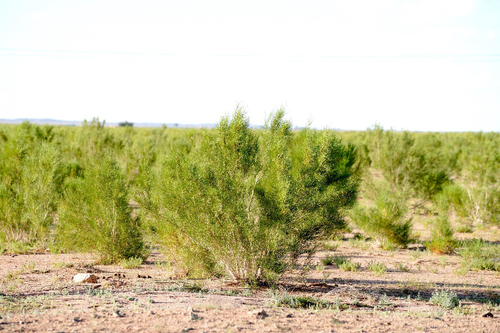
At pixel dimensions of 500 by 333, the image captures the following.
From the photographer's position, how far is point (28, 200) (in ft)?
46.1

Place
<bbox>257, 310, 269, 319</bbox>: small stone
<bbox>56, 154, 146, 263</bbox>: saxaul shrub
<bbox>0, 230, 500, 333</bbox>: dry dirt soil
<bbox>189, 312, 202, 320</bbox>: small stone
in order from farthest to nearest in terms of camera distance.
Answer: <bbox>56, 154, 146, 263</bbox>: saxaul shrub → <bbox>257, 310, 269, 319</bbox>: small stone → <bbox>189, 312, 202, 320</bbox>: small stone → <bbox>0, 230, 500, 333</bbox>: dry dirt soil

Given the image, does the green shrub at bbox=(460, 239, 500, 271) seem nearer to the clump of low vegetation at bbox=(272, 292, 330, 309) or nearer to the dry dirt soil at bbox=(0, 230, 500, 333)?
the dry dirt soil at bbox=(0, 230, 500, 333)

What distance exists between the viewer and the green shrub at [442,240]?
14.7 m

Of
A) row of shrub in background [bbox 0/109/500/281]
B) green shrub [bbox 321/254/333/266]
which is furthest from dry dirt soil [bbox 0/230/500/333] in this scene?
row of shrub in background [bbox 0/109/500/281]

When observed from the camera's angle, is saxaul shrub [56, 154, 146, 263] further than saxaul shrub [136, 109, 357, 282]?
Yes

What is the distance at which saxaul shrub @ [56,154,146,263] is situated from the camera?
12.0 metres

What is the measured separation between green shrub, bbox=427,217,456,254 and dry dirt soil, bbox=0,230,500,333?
225cm

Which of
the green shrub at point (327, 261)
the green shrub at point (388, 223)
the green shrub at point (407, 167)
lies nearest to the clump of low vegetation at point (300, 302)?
the green shrub at point (327, 261)

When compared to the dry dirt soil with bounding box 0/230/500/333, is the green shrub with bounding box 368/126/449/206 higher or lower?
higher

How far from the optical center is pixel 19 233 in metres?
14.9

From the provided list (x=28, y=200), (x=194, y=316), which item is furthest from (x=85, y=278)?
(x=28, y=200)

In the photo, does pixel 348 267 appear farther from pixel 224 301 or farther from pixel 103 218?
pixel 103 218

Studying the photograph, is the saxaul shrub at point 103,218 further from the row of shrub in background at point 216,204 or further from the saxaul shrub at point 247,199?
the saxaul shrub at point 247,199

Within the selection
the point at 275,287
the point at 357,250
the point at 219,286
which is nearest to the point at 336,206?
the point at 275,287
